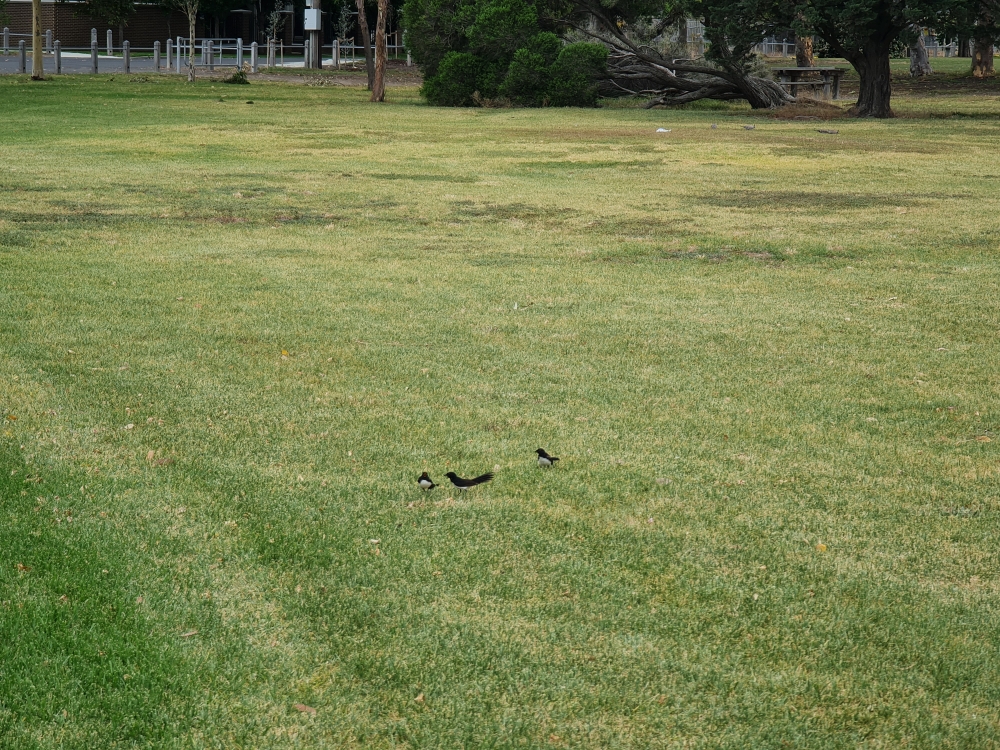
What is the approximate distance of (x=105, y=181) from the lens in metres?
17.5

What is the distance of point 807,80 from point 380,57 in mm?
17146

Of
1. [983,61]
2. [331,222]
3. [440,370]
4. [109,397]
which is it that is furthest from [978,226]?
[983,61]

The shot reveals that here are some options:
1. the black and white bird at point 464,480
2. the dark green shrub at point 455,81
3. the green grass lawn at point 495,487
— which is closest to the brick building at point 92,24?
the dark green shrub at point 455,81

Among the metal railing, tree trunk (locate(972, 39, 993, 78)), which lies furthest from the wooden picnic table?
the metal railing

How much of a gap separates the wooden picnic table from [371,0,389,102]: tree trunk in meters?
14.1

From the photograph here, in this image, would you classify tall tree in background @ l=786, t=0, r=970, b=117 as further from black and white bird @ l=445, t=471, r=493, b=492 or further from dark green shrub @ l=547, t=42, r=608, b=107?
black and white bird @ l=445, t=471, r=493, b=492

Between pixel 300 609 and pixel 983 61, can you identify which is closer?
pixel 300 609

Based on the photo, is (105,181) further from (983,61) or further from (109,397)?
(983,61)

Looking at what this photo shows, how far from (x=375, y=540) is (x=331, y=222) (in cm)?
989

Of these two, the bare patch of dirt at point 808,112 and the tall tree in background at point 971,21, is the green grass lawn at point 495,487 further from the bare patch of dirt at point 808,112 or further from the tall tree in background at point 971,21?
the bare patch of dirt at point 808,112

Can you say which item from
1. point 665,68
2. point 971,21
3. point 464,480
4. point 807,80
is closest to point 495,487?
point 464,480

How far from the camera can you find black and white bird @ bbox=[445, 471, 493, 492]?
5527mm

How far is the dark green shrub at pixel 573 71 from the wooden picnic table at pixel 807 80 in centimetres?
721

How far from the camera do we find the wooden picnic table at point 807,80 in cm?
4312
